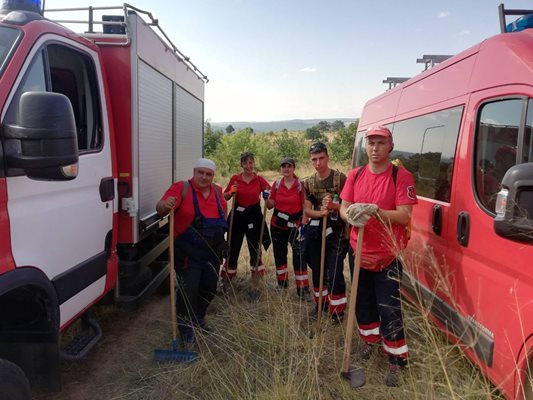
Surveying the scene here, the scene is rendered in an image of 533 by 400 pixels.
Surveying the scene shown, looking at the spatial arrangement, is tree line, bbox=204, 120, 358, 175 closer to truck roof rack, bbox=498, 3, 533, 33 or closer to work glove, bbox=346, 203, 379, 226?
work glove, bbox=346, 203, 379, 226

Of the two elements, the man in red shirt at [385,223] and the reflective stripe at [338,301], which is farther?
the reflective stripe at [338,301]

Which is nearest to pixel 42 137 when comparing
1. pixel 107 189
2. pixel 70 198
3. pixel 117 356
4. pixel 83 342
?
pixel 70 198

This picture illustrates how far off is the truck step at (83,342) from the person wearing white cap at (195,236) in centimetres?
83

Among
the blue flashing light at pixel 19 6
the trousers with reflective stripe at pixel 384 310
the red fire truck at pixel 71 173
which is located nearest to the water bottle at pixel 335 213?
the trousers with reflective stripe at pixel 384 310

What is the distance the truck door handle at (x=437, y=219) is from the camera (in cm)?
310

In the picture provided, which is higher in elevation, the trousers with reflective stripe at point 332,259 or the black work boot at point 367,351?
the trousers with reflective stripe at point 332,259

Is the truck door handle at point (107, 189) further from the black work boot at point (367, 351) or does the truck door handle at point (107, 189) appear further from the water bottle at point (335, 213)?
the black work boot at point (367, 351)

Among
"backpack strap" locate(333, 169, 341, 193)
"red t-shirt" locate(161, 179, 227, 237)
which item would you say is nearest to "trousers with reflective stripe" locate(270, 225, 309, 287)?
"backpack strap" locate(333, 169, 341, 193)

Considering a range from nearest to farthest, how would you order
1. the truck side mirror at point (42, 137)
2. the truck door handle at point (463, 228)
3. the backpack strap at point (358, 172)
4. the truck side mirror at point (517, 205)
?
the truck side mirror at point (517, 205) < the truck side mirror at point (42, 137) < the truck door handle at point (463, 228) < the backpack strap at point (358, 172)

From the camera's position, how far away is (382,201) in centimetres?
308

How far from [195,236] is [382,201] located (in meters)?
1.75

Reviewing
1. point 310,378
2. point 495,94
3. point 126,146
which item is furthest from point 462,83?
point 126,146

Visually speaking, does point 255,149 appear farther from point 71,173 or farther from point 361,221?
point 71,173

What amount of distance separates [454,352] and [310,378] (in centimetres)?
110
